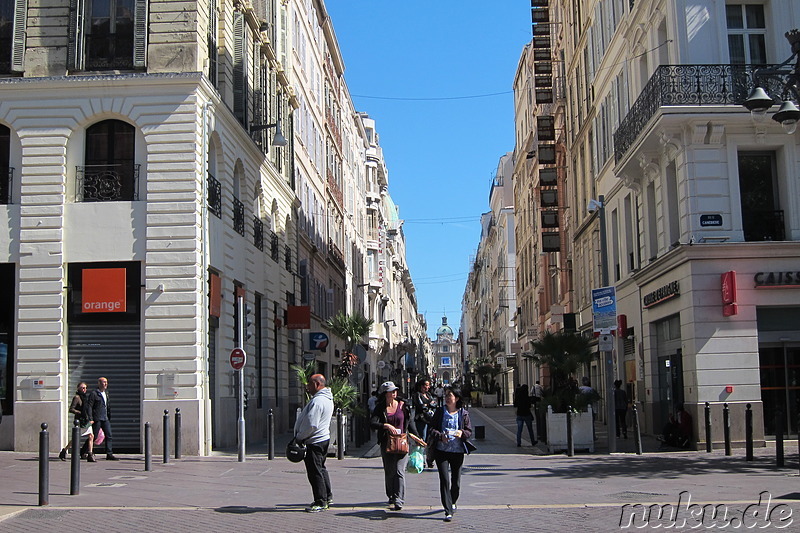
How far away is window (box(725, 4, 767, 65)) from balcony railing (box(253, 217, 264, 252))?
1413cm

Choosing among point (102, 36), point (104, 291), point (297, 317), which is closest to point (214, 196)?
point (104, 291)

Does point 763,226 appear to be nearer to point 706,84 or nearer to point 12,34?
point 706,84

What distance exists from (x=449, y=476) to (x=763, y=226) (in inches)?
534

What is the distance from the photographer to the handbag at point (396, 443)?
448 inches

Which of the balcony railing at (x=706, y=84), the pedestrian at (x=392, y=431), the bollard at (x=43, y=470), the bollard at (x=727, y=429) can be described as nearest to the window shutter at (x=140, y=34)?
the bollard at (x=43, y=470)

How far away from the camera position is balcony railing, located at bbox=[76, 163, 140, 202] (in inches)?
843

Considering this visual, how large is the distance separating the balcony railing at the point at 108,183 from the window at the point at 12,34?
9.15 feet

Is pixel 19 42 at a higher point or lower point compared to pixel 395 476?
higher

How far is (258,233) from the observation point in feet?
95.1

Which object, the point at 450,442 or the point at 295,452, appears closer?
the point at 450,442

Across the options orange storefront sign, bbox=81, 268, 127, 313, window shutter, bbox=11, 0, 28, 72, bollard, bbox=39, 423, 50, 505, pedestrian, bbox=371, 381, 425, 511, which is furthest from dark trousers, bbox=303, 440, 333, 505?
window shutter, bbox=11, 0, 28, 72

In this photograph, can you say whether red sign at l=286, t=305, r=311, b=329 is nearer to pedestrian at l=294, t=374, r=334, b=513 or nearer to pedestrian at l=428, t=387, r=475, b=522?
pedestrian at l=294, t=374, r=334, b=513

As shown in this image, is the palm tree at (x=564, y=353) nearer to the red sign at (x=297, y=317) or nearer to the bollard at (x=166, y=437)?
the red sign at (x=297, y=317)

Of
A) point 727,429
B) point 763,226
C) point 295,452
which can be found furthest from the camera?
point 763,226
